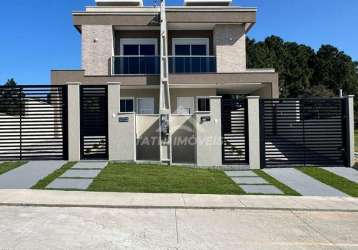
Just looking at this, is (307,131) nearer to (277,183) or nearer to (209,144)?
(209,144)

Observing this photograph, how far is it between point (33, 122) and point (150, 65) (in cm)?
994

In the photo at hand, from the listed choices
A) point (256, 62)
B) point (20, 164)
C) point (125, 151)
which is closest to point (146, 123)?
point (125, 151)

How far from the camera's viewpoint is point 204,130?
15.3 m

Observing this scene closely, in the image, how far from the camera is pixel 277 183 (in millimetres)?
12492

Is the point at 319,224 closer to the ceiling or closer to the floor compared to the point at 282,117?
closer to the floor

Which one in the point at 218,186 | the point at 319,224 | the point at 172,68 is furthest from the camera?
the point at 172,68

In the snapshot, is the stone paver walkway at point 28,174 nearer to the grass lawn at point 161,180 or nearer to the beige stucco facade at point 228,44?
the grass lawn at point 161,180

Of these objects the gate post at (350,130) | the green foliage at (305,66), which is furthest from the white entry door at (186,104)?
the green foliage at (305,66)

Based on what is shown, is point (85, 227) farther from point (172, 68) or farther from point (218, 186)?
point (172, 68)

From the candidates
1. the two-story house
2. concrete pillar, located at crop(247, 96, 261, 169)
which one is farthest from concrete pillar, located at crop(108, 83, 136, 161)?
the two-story house

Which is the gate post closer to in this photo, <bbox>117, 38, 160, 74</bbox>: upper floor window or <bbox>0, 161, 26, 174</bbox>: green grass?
<bbox>117, 38, 160, 74</bbox>: upper floor window

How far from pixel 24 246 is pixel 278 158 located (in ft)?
37.4

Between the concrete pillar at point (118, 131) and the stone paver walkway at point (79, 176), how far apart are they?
0.64 m

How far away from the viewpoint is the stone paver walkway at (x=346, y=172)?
44.8 ft
